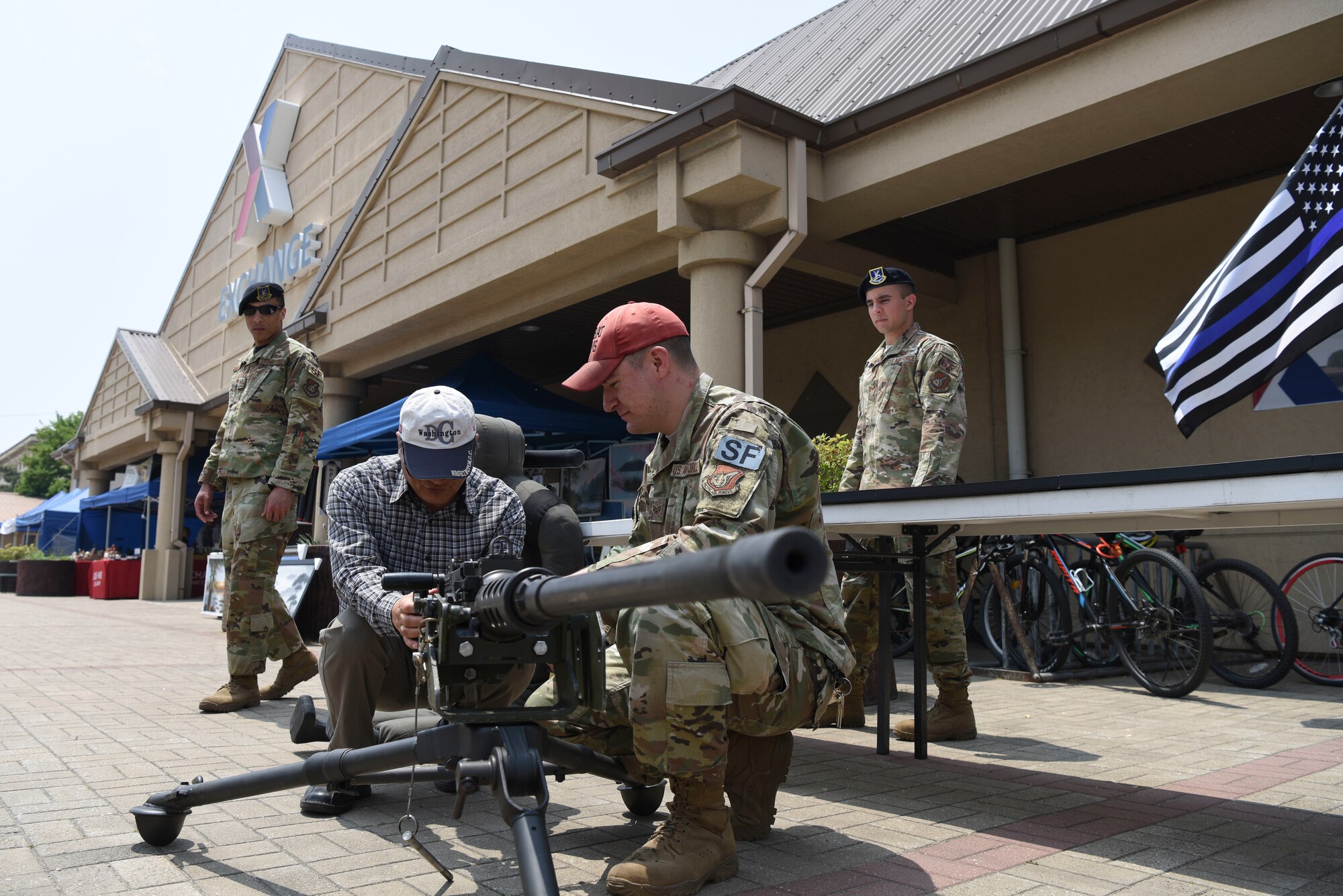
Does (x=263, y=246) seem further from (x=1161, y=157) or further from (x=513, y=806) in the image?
(x=513, y=806)

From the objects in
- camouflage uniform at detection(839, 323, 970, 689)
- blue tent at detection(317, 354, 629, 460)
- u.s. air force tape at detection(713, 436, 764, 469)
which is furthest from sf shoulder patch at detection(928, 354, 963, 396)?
blue tent at detection(317, 354, 629, 460)

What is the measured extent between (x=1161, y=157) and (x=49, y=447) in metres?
69.2

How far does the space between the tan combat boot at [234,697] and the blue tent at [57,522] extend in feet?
86.7

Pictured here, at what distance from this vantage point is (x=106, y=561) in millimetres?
19688

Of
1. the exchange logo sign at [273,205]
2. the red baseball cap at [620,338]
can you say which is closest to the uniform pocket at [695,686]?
the red baseball cap at [620,338]

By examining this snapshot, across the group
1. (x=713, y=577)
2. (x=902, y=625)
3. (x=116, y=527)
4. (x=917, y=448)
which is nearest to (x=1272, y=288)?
(x=917, y=448)

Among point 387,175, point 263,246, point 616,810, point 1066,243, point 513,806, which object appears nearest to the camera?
point 513,806

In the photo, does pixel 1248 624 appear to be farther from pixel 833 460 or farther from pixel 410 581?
pixel 410 581

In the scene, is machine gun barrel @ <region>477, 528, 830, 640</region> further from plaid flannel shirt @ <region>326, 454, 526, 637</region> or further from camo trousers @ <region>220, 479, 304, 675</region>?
camo trousers @ <region>220, 479, 304, 675</region>

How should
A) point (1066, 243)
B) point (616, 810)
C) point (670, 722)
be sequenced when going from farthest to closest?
point (1066, 243), point (616, 810), point (670, 722)

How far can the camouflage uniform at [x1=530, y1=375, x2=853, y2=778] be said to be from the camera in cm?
231

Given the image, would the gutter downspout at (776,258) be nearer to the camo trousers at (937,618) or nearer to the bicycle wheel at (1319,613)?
the camo trousers at (937,618)

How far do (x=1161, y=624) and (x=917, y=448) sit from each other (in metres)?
2.51

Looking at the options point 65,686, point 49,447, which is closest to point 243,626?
point 65,686
